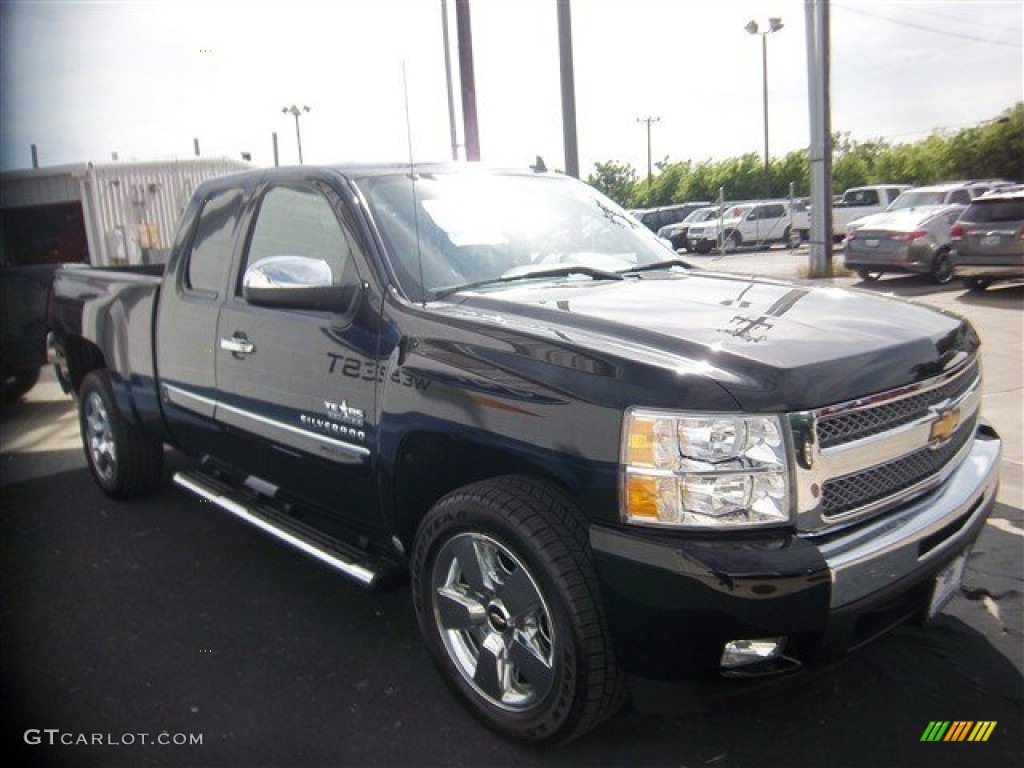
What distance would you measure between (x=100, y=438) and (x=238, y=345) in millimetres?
2058

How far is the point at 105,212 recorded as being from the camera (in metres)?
17.0

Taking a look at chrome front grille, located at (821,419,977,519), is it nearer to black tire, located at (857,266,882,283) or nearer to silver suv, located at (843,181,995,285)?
silver suv, located at (843,181,995,285)

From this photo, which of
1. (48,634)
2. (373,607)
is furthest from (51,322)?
(373,607)

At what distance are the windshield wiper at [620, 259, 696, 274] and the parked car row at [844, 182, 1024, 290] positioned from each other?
10669 mm

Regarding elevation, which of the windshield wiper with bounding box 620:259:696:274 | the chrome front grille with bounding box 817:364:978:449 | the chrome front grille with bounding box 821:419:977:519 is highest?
the windshield wiper with bounding box 620:259:696:274

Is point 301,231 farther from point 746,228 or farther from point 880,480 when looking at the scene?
point 746,228

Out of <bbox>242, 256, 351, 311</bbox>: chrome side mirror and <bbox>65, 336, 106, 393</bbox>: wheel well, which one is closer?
<bbox>242, 256, 351, 311</bbox>: chrome side mirror

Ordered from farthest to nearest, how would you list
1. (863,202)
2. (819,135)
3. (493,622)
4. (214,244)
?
(863,202) → (819,135) → (214,244) → (493,622)

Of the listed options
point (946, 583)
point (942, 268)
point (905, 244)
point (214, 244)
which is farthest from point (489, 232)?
point (942, 268)

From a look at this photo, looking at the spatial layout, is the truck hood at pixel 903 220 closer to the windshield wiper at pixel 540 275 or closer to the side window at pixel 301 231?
the windshield wiper at pixel 540 275

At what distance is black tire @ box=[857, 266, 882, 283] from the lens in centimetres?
1562

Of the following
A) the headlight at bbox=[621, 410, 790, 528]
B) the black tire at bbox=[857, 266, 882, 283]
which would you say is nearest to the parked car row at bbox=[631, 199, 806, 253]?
the black tire at bbox=[857, 266, 882, 283]

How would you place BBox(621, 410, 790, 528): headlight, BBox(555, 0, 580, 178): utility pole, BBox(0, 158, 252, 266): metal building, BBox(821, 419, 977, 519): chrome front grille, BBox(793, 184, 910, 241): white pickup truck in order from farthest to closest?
BBox(793, 184, 910, 241): white pickup truck < BBox(0, 158, 252, 266): metal building < BBox(555, 0, 580, 178): utility pole < BBox(821, 419, 977, 519): chrome front grille < BBox(621, 410, 790, 528): headlight

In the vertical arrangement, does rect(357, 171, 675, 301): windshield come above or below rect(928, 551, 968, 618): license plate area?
above
